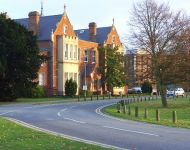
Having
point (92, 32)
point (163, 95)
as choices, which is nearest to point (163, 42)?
point (163, 95)

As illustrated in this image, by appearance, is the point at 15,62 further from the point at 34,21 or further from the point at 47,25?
the point at 47,25

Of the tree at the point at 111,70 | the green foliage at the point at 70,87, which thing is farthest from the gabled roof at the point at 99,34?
the green foliage at the point at 70,87

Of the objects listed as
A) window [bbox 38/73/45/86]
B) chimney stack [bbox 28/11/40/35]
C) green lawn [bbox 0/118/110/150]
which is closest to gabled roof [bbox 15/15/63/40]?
chimney stack [bbox 28/11/40/35]

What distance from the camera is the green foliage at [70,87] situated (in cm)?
6944

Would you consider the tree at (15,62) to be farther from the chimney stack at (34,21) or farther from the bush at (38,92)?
the chimney stack at (34,21)

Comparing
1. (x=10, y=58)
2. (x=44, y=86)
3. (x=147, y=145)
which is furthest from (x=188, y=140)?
(x=44, y=86)

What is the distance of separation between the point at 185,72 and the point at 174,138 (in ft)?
99.7

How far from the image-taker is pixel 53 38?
71.6 meters

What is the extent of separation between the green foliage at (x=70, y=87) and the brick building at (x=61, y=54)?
2372 millimetres

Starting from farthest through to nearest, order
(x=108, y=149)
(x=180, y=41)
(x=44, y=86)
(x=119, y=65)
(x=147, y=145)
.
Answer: (x=119, y=65), (x=44, y=86), (x=180, y=41), (x=147, y=145), (x=108, y=149)

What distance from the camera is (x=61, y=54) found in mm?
72250

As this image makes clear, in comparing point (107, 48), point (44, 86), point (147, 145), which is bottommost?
point (147, 145)

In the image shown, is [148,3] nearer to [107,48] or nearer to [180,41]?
[180,41]

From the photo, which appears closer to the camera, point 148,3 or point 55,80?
point 148,3
